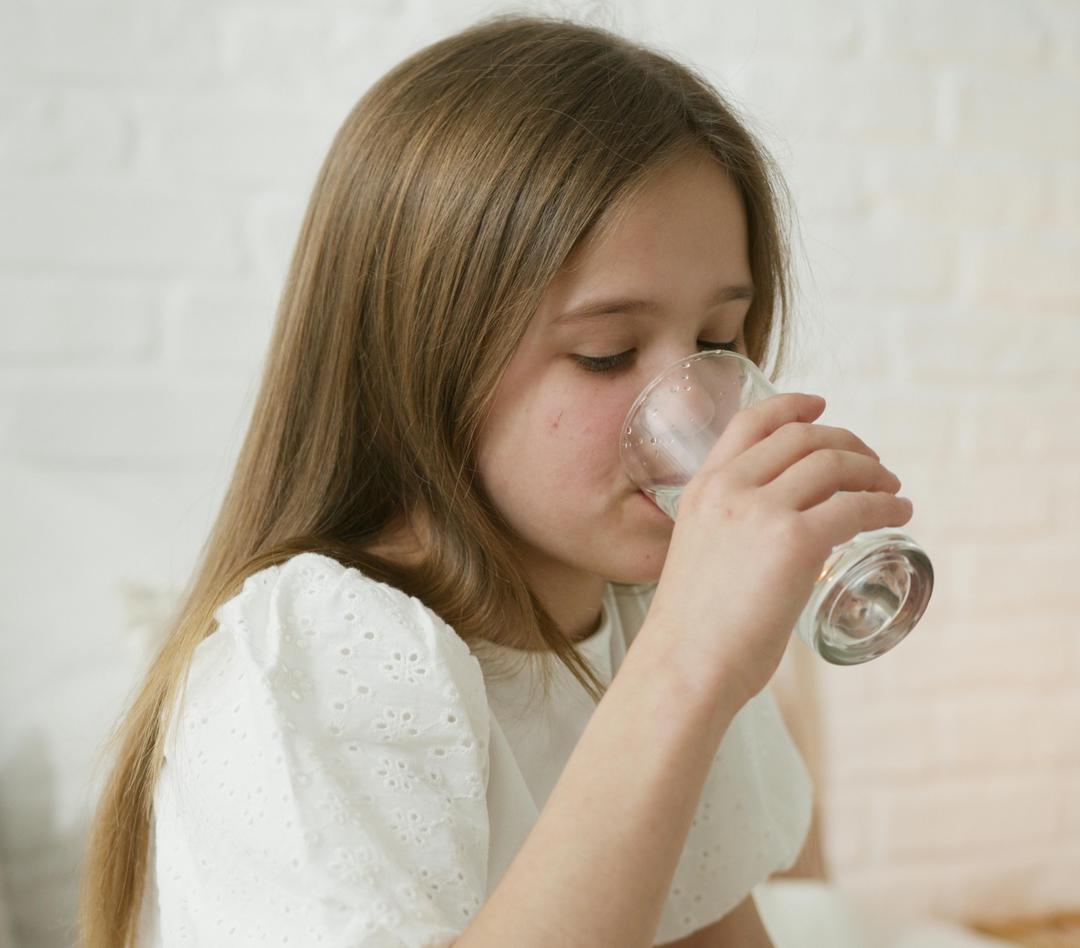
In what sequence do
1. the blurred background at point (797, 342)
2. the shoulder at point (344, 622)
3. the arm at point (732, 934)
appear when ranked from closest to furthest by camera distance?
the shoulder at point (344, 622) < the arm at point (732, 934) < the blurred background at point (797, 342)

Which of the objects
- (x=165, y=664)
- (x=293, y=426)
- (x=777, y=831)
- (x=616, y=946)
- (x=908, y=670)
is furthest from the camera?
(x=908, y=670)

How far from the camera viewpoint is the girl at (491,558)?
55 cm

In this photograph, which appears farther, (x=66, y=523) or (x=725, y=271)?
(x=66, y=523)

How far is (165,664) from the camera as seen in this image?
71 cm

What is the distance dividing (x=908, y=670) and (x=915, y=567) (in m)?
1.14

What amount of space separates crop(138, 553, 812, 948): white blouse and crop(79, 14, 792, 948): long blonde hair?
0.06m

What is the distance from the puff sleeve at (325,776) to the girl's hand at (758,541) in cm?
13

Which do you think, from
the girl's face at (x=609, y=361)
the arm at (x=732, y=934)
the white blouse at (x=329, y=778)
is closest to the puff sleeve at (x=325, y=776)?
the white blouse at (x=329, y=778)

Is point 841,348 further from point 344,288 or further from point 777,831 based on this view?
point 344,288

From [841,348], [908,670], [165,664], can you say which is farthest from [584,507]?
[908,670]

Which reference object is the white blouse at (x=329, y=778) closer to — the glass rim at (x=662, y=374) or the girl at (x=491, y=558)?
the girl at (x=491, y=558)

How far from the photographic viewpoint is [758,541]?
21.9 inches

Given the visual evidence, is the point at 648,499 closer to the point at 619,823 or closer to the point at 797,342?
the point at 619,823

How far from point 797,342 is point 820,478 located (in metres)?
0.80
